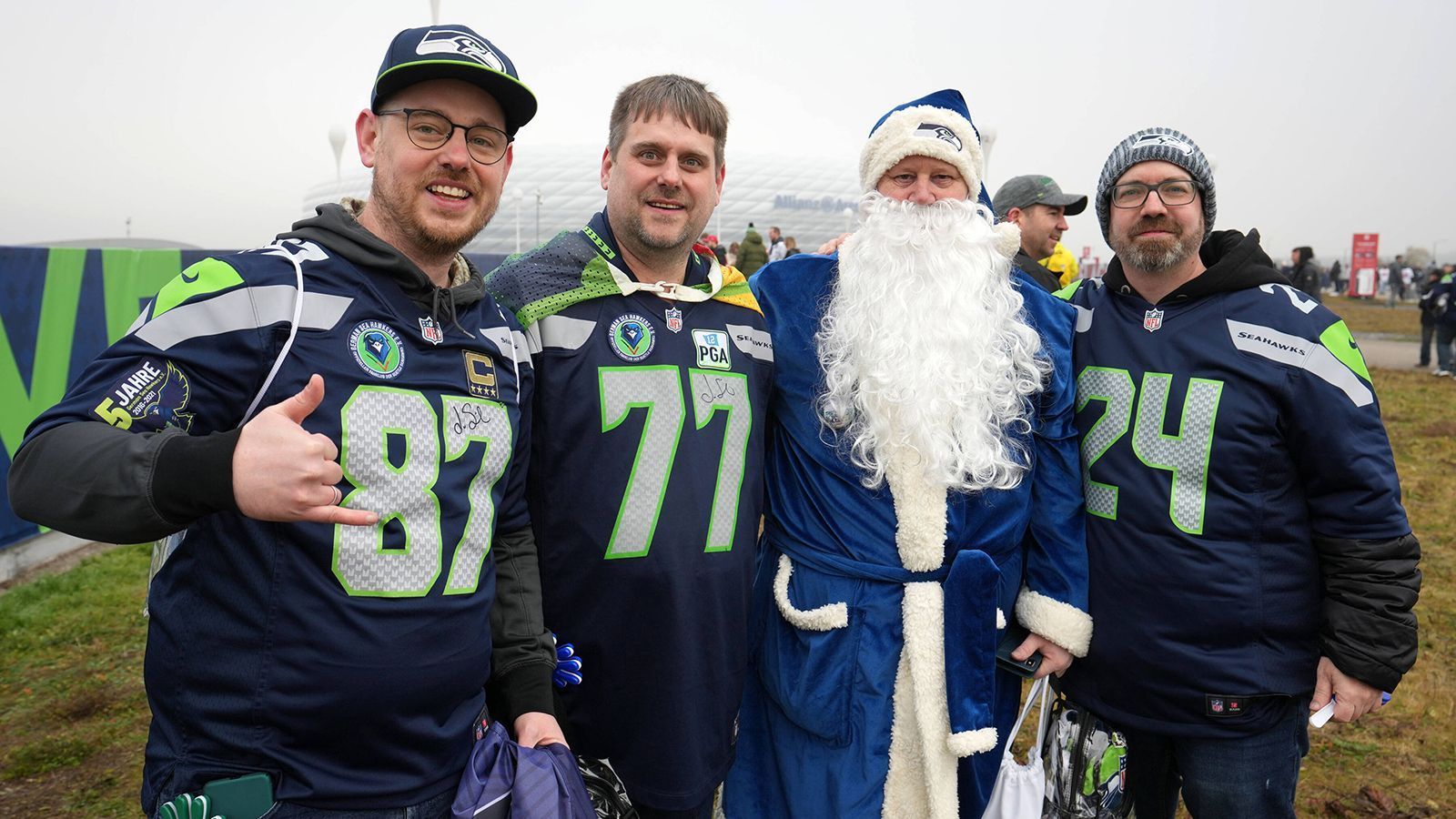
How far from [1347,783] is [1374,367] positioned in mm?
14765

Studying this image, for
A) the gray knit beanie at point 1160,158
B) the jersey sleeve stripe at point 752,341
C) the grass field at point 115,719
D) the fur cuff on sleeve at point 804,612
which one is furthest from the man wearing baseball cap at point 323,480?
the grass field at point 115,719

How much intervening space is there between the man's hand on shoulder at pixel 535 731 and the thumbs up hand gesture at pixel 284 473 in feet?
2.69

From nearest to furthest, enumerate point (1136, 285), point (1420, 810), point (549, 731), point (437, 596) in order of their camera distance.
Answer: point (437, 596) → point (549, 731) → point (1136, 285) → point (1420, 810)

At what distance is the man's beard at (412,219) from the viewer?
177cm

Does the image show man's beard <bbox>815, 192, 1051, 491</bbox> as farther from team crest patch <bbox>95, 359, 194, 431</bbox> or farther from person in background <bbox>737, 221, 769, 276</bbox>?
person in background <bbox>737, 221, 769, 276</bbox>

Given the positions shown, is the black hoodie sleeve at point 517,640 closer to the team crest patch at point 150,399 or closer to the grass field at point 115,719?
the team crest patch at point 150,399

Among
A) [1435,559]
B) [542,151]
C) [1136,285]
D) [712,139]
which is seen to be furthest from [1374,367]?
[542,151]

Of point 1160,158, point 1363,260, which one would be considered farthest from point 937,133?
point 1363,260

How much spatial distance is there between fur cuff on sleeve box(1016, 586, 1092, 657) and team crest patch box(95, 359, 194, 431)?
7.28ft

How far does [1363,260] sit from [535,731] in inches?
2119

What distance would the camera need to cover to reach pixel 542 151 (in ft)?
189

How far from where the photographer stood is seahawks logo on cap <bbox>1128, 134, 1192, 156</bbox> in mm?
2510

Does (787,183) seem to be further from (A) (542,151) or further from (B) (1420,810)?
(B) (1420,810)
